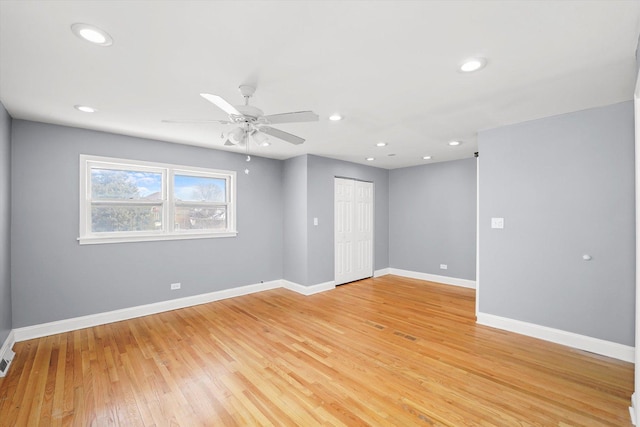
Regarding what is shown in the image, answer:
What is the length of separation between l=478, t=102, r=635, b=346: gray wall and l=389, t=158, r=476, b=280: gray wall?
6.71ft

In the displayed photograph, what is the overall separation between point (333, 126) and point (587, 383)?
11.3ft

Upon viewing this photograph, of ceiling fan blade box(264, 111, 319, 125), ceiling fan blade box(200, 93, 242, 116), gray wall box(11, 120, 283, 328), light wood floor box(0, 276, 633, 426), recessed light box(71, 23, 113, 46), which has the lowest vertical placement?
light wood floor box(0, 276, 633, 426)

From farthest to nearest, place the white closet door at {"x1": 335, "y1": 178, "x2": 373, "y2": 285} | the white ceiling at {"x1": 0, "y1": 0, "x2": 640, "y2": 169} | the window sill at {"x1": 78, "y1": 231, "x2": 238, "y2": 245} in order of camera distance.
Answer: the white closet door at {"x1": 335, "y1": 178, "x2": 373, "y2": 285} → the window sill at {"x1": 78, "y1": 231, "x2": 238, "y2": 245} → the white ceiling at {"x1": 0, "y1": 0, "x2": 640, "y2": 169}

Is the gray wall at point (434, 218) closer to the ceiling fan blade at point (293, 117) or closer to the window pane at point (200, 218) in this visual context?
the window pane at point (200, 218)

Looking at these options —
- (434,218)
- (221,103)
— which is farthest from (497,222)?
(221,103)

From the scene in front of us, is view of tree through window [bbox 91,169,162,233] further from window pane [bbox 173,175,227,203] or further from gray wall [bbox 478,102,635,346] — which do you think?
gray wall [bbox 478,102,635,346]

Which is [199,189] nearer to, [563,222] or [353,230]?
[353,230]

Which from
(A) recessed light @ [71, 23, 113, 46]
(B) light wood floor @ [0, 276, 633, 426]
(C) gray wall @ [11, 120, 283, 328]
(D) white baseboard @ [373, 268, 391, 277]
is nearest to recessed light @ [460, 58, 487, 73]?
(A) recessed light @ [71, 23, 113, 46]

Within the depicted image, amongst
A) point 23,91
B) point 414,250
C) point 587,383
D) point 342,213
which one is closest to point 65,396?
point 23,91

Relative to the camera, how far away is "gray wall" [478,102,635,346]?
282 cm

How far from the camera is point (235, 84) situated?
236 centimetres

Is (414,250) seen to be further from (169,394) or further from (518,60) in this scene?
(169,394)

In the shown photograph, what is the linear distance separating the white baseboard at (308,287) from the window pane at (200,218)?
63.7 inches

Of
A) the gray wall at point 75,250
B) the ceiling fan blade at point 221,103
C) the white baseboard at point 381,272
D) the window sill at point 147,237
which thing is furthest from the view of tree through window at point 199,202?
the white baseboard at point 381,272
